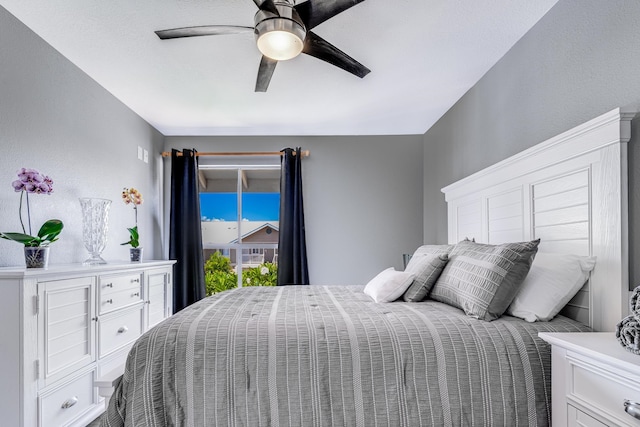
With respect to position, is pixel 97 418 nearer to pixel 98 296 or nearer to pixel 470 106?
pixel 98 296

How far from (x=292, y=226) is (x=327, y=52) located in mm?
2599

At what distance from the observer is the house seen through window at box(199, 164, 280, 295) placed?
459 cm

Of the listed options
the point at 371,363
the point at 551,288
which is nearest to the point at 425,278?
the point at 551,288

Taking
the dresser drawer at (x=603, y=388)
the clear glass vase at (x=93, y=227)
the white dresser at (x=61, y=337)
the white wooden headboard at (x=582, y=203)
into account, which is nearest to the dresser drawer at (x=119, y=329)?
the white dresser at (x=61, y=337)

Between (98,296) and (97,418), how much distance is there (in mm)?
806

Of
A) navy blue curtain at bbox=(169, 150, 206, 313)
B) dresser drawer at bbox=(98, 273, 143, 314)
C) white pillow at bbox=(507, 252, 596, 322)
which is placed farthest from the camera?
navy blue curtain at bbox=(169, 150, 206, 313)

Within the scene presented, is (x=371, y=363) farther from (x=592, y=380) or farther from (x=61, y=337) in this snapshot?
(x=61, y=337)

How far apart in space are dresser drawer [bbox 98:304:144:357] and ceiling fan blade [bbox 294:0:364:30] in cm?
225

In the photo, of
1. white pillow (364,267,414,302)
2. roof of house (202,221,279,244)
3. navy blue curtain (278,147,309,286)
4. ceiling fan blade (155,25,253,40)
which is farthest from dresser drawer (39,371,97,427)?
roof of house (202,221,279,244)

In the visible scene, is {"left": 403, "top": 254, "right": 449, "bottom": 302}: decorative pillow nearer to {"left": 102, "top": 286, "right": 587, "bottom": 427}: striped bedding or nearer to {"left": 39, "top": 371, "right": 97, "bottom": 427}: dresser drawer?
{"left": 102, "top": 286, "right": 587, "bottom": 427}: striped bedding

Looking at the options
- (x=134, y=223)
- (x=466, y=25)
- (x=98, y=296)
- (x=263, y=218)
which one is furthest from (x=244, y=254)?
(x=466, y=25)

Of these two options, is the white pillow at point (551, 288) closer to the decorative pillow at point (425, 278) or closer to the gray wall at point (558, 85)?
the gray wall at point (558, 85)

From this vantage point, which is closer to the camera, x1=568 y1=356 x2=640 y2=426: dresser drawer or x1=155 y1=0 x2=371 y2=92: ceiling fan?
x1=568 y1=356 x2=640 y2=426: dresser drawer

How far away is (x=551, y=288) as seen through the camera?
5.39 ft
